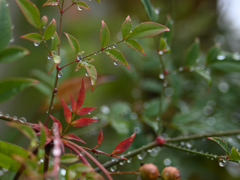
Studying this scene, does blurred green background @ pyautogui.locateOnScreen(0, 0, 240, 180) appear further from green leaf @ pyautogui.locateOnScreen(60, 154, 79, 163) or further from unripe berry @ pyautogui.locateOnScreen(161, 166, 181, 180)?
green leaf @ pyautogui.locateOnScreen(60, 154, 79, 163)

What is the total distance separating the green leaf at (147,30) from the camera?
44cm

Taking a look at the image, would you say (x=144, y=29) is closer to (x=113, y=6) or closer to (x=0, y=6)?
(x=0, y=6)

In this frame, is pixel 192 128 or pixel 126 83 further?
pixel 126 83

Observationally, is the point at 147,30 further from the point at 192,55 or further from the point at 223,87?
the point at 223,87

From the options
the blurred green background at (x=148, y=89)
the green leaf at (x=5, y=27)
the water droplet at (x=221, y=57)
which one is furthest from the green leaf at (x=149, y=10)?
the green leaf at (x=5, y=27)

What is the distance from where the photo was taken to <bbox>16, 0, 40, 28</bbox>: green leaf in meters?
0.40

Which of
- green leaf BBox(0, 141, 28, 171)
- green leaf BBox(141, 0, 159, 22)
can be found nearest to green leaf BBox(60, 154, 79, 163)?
green leaf BBox(0, 141, 28, 171)

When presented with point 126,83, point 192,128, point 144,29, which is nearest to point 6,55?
point 144,29

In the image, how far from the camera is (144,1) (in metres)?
0.60

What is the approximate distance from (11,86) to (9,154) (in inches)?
4.4

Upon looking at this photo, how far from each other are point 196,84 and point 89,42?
59 cm

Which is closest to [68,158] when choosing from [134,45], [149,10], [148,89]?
[134,45]

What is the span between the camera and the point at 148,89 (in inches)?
43.9

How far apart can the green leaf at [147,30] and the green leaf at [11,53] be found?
189mm
